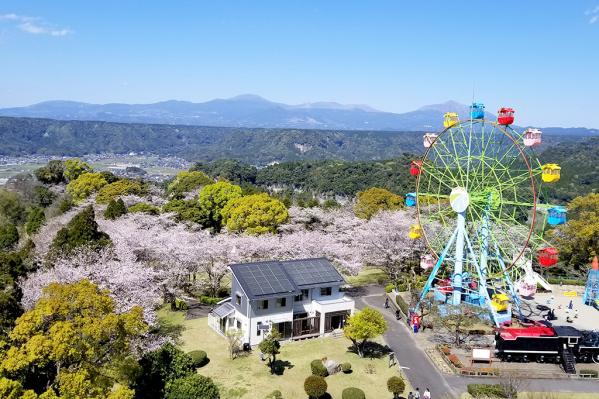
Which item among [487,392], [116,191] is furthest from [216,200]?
[487,392]

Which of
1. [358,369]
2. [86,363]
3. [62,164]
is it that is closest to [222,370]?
[358,369]

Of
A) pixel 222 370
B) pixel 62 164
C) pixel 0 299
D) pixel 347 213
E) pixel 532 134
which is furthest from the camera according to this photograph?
pixel 62 164

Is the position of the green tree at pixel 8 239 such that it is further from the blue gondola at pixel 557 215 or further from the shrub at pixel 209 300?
the blue gondola at pixel 557 215

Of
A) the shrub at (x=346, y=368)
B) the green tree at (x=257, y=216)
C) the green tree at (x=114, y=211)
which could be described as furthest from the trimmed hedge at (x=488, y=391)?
the green tree at (x=114, y=211)

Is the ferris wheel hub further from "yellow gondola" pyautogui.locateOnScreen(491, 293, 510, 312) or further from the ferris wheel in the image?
"yellow gondola" pyautogui.locateOnScreen(491, 293, 510, 312)

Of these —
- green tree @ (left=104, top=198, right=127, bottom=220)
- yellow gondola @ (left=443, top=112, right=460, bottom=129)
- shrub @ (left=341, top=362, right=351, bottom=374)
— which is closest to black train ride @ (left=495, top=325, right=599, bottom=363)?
shrub @ (left=341, top=362, right=351, bottom=374)

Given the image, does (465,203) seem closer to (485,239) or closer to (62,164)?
(485,239)
